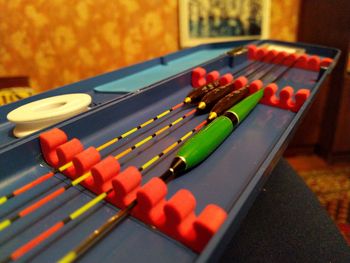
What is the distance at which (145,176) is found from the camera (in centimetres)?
50

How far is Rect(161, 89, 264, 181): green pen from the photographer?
490mm

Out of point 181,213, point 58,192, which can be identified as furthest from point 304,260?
point 58,192

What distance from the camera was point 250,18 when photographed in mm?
1717

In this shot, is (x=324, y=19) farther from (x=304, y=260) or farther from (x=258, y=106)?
(x=304, y=260)

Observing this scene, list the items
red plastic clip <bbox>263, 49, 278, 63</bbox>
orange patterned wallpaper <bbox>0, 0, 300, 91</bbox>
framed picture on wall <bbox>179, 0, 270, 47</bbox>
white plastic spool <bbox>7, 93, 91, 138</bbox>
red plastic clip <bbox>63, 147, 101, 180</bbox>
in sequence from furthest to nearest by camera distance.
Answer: framed picture on wall <bbox>179, 0, 270, 47</bbox> < orange patterned wallpaper <bbox>0, 0, 300, 91</bbox> < red plastic clip <bbox>263, 49, 278, 63</bbox> < white plastic spool <bbox>7, 93, 91, 138</bbox> < red plastic clip <bbox>63, 147, 101, 180</bbox>

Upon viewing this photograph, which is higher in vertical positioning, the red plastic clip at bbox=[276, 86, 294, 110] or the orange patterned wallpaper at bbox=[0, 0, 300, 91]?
the orange patterned wallpaper at bbox=[0, 0, 300, 91]

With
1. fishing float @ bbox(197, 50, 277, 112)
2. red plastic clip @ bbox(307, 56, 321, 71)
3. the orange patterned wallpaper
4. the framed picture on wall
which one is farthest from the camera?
the framed picture on wall

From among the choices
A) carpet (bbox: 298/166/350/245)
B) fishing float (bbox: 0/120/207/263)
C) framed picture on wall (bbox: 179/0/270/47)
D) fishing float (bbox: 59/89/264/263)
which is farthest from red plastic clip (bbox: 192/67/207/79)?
carpet (bbox: 298/166/350/245)

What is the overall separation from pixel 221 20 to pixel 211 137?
52.7 inches

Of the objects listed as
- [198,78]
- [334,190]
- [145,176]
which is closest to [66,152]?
[145,176]

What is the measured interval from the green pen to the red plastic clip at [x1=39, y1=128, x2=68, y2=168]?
0.21 m

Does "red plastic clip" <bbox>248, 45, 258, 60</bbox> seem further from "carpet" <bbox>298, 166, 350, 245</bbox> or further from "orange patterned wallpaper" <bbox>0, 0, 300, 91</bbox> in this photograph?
"carpet" <bbox>298, 166, 350, 245</bbox>

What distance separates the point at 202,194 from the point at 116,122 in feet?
1.01

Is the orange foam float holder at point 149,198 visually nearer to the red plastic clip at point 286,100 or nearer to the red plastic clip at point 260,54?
the red plastic clip at point 286,100
